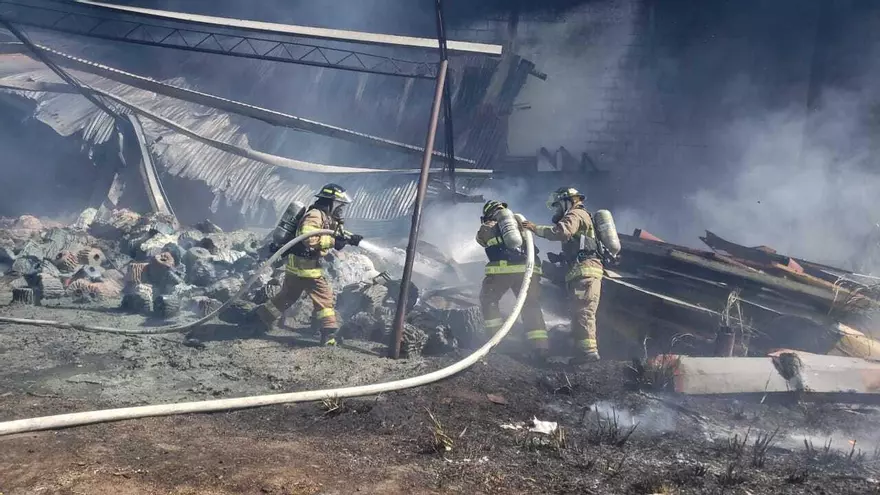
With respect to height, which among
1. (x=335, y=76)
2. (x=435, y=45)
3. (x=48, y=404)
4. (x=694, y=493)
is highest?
(x=335, y=76)

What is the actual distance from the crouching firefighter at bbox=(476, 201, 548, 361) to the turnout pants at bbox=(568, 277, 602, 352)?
1.40 feet

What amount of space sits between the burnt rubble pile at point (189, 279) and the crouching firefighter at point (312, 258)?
0.55 m

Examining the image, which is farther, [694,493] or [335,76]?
[335,76]

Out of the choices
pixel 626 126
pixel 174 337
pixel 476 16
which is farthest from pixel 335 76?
pixel 174 337

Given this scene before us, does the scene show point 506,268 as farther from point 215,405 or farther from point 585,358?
point 215,405

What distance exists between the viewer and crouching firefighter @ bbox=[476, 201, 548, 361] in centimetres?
742

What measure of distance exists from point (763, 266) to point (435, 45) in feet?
19.8

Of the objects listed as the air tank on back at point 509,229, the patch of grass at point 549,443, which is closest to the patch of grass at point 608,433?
the patch of grass at point 549,443

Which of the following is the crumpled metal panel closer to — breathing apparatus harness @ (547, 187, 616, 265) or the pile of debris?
breathing apparatus harness @ (547, 187, 616, 265)

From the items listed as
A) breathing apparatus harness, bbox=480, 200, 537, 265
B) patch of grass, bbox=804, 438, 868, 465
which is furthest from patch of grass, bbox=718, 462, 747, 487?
breathing apparatus harness, bbox=480, 200, 537, 265

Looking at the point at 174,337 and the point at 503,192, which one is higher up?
the point at 503,192

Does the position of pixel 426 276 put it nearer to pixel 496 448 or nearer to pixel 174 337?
pixel 174 337

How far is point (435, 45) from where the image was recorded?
980 cm

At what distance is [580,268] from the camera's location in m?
7.34
